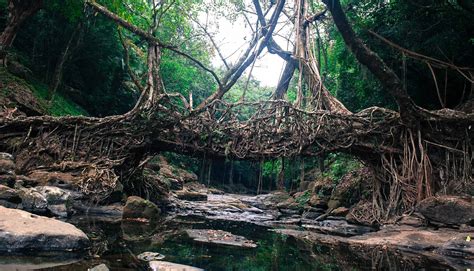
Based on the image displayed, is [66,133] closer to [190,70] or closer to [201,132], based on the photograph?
[201,132]

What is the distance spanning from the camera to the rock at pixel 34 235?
4.48 metres

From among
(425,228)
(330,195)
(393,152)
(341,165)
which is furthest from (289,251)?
(341,165)

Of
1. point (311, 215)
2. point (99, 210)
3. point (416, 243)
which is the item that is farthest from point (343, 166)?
point (99, 210)

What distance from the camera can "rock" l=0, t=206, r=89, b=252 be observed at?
176 inches

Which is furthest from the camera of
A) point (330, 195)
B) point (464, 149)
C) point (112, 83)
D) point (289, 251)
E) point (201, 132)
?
point (112, 83)

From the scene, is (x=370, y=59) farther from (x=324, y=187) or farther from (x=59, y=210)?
(x=324, y=187)

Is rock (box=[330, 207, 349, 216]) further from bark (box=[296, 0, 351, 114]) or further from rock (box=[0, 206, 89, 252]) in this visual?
rock (box=[0, 206, 89, 252])

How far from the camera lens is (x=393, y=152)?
396 inches

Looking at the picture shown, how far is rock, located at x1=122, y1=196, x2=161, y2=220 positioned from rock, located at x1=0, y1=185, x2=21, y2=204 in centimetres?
238

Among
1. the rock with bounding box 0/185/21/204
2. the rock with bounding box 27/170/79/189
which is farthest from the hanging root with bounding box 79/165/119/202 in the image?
the rock with bounding box 0/185/21/204

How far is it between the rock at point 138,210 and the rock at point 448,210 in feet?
18.1

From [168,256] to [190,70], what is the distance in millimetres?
20225

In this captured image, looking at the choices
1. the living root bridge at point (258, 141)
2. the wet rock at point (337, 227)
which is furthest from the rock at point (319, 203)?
the living root bridge at point (258, 141)

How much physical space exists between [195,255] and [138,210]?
13.0ft
